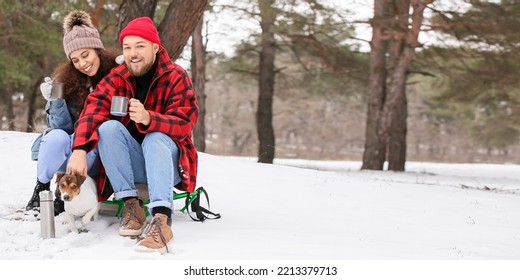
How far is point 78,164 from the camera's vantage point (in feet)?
9.84

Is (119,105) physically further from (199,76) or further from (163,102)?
(199,76)

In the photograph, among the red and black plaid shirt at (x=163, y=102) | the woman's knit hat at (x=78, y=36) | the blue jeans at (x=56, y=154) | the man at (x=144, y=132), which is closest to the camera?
the man at (x=144, y=132)

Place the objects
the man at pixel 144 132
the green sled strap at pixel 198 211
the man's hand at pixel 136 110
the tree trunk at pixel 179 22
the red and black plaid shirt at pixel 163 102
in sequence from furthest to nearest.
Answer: the tree trunk at pixel 179 22
the green sled strap at pixel 198 211
the red and black plaid shirt at pixel 163 102
the man at pixel 144 132
the man's hand at pixel 136 110

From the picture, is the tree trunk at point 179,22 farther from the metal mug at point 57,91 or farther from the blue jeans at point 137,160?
the blue jeans at point 137,160

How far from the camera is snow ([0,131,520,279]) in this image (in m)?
2.89

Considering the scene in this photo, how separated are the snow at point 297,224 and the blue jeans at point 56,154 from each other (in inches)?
13.7

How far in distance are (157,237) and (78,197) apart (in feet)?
1.84

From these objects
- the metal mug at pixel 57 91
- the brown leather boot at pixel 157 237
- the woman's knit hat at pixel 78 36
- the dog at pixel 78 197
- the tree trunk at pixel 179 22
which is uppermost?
the tree trunk at pixel 179 22

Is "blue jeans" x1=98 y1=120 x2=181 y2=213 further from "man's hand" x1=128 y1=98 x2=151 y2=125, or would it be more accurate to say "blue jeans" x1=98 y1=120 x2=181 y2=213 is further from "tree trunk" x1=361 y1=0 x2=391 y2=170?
"tree trunk" x1=361 y1=0 x2=391 y2=170

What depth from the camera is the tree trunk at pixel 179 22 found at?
580cm

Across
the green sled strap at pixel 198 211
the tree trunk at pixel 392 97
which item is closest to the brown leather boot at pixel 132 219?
the green sled strap at pixel 198 211

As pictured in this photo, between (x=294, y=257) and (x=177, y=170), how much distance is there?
0.91m

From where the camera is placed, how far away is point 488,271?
2734 millimetres

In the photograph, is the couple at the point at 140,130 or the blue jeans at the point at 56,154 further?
the blue jeans at the point at 56,154
